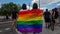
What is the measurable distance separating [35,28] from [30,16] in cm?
44

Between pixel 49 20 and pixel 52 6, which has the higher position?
pixel 52 6

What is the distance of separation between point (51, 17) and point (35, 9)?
8.58 metres

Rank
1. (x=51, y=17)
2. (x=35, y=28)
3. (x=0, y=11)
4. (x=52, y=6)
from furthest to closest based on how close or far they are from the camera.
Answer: (x=0, y=11), (x=51, y=17), (x=52, y=6), (x=35, y=28)

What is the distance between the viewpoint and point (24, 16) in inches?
310

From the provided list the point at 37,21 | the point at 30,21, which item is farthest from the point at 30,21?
the point at 37,21

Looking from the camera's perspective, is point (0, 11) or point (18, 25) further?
point (0, 11)

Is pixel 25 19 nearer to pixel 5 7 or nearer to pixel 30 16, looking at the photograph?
pixel 30 16

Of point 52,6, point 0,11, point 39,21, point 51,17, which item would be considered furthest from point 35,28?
point 0,11

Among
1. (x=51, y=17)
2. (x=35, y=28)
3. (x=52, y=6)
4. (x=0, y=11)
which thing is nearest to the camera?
(x=35, y=28)

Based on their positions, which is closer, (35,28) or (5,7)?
(35,28)

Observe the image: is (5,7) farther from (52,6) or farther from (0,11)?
(52,6)

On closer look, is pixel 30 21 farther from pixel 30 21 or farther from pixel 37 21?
pixel 37 21

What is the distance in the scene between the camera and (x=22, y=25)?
7750 mm

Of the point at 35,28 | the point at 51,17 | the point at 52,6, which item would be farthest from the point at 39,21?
the point at 51,17
